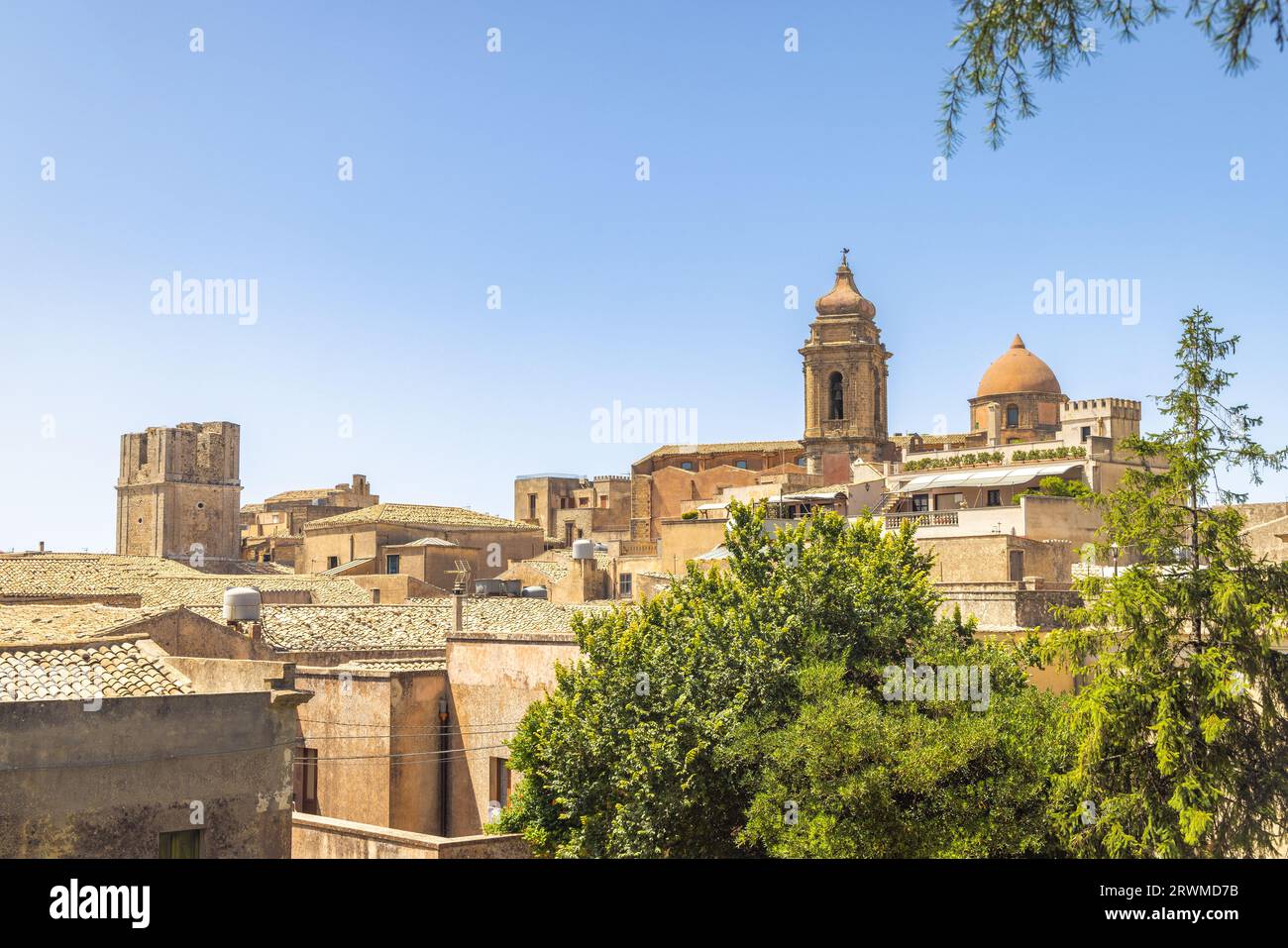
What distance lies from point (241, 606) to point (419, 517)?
29.3 m

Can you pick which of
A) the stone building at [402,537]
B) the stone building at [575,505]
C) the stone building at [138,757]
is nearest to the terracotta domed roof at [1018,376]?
the stone building at [575,505]

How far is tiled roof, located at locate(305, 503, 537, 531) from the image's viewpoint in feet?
167

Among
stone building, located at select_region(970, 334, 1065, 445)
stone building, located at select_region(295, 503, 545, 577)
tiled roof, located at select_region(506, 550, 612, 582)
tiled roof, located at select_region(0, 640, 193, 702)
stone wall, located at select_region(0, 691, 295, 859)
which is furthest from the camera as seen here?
stone building, located at select_region(970, 334, 1065, 445)

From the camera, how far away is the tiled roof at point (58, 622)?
61.0 feet

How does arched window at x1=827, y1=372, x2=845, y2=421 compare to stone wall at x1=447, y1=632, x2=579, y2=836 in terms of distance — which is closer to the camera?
stone wall at x1=447, y1=632, x2=579, y2=836

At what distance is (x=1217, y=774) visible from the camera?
12656 millimetres

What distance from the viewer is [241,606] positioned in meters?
22.5

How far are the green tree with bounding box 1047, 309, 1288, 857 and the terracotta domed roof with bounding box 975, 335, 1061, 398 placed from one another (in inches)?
2057

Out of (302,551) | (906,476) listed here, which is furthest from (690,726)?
(302,551)

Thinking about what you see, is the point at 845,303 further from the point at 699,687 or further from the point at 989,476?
the point at 699,687

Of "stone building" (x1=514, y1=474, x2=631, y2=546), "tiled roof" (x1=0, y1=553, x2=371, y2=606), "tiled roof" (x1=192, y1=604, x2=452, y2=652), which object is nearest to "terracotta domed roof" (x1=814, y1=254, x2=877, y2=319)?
"stone building" (x1=514, y1=474, x2=631, y2=546)


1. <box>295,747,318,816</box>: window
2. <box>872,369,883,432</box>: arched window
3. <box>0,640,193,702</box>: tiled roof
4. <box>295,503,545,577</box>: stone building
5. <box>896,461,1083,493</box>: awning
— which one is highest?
<box>872,369,883,432</box>: arched window

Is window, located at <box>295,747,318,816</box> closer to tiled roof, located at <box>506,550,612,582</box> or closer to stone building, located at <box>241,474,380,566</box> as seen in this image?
tiled roof, located at <box>506,550,612,582</box>
